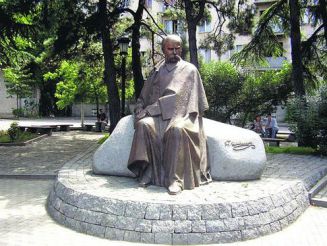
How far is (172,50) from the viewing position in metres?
8.27

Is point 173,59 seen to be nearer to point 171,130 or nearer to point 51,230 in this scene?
point 171,130

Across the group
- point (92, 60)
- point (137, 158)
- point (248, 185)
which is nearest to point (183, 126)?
point (137, 158)

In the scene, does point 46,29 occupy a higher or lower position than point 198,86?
higher

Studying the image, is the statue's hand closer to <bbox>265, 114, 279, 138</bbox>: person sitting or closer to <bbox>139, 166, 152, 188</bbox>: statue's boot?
<bbox>139, 166, 152, 188</bbox>: statue's boot

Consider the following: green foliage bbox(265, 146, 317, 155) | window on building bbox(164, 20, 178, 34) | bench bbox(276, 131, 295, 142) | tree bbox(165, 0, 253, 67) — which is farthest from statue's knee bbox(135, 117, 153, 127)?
window on building bbox(164, 20, 178, 34)

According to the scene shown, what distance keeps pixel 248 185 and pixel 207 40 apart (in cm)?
1131

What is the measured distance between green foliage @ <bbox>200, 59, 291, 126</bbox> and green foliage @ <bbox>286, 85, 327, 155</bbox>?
8.27 metres

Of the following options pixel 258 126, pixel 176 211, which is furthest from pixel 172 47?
pixel 258 126

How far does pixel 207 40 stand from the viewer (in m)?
18.1

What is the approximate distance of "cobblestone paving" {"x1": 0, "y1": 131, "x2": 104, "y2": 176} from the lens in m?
11.4

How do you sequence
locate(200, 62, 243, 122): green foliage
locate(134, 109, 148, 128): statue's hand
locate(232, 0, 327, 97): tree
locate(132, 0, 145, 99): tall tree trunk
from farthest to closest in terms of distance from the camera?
locate(200, 62, 243, 122): green foliage, locate(132, 0, 145, 99): tall tree trunk, locate(232, 0, 327, 97): tree, locate(134, 109, 148, 128): statue's hand

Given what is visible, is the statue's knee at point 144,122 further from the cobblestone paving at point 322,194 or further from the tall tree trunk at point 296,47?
the tall tree trunk at point 296,47

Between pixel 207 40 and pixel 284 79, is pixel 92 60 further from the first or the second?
pixel 284 79

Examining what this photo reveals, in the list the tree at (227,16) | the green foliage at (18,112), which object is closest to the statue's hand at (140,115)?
the tree at (227,16)
